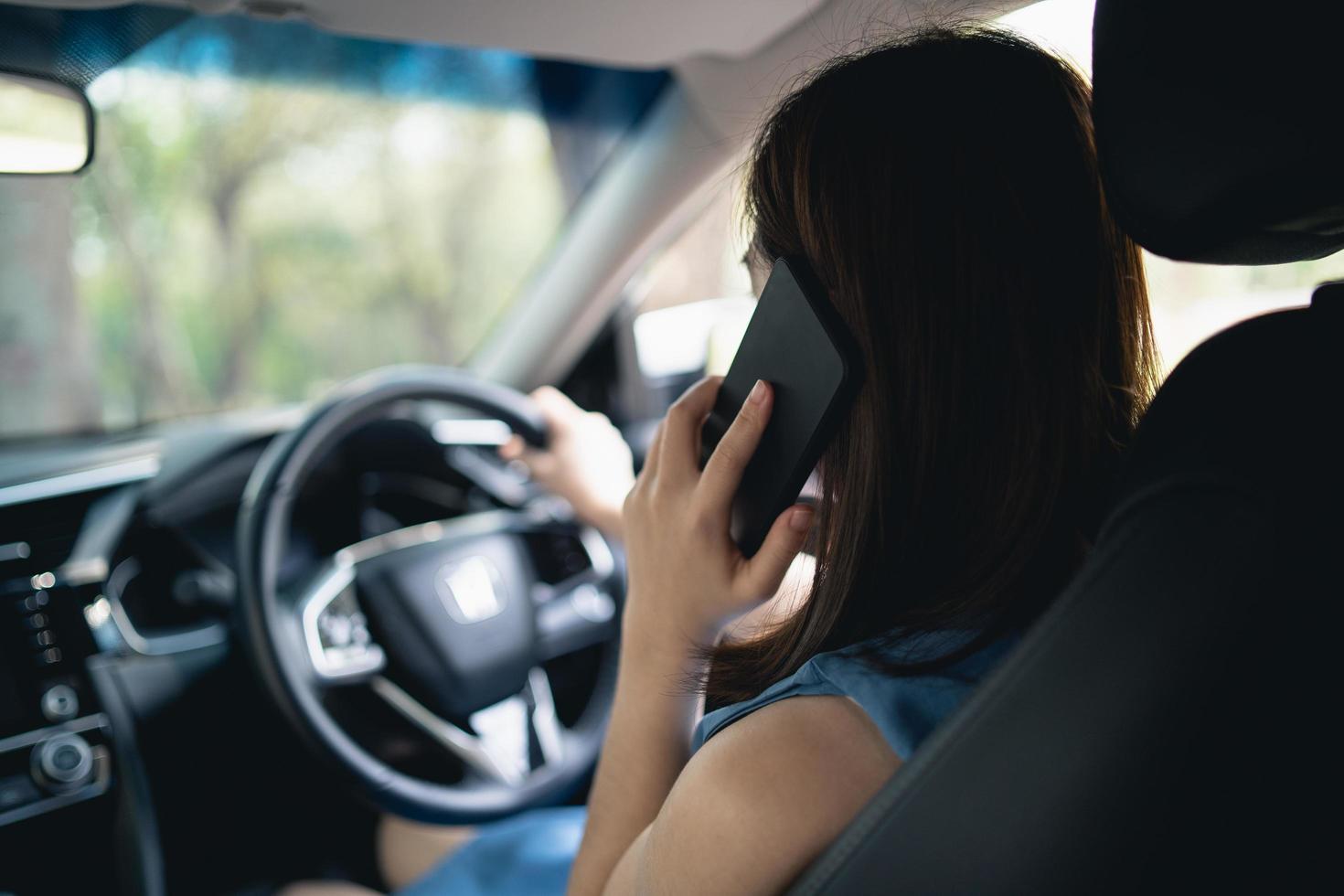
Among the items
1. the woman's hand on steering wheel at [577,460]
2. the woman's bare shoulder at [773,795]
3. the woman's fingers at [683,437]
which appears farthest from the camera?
the woman's hand on steering wheel at [577,460]

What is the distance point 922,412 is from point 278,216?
7.37ft

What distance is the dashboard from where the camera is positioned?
1.37 m

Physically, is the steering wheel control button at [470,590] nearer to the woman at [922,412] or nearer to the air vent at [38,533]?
the air vent at [38,533]

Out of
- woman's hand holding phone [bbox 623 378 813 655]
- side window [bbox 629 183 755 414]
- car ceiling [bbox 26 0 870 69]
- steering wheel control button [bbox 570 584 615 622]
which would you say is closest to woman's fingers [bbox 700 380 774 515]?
woman's hand holding phone [bbox 623 378 813 655]

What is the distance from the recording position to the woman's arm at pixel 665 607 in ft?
3.04

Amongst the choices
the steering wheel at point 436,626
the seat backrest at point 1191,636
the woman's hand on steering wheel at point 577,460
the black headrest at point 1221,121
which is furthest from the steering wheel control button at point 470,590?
the black headrest at point 1221,121

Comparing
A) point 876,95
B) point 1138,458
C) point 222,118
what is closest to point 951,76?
point 876,95

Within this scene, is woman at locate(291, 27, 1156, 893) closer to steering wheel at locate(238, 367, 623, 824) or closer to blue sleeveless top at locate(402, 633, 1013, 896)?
blue sleeveless top at locate(402, 633, 1013, 896)

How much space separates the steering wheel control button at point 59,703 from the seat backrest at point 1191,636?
1.17 meters

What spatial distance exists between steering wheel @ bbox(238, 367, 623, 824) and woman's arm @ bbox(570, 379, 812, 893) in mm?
561

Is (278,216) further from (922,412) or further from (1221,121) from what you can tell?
(1221,121)

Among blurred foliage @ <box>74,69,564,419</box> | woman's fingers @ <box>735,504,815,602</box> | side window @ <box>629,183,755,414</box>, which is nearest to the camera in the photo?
woman's fingers @ <box>735,504,815,602</box>

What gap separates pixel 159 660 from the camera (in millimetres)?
1470

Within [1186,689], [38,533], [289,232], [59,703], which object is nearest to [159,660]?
[59,703]
